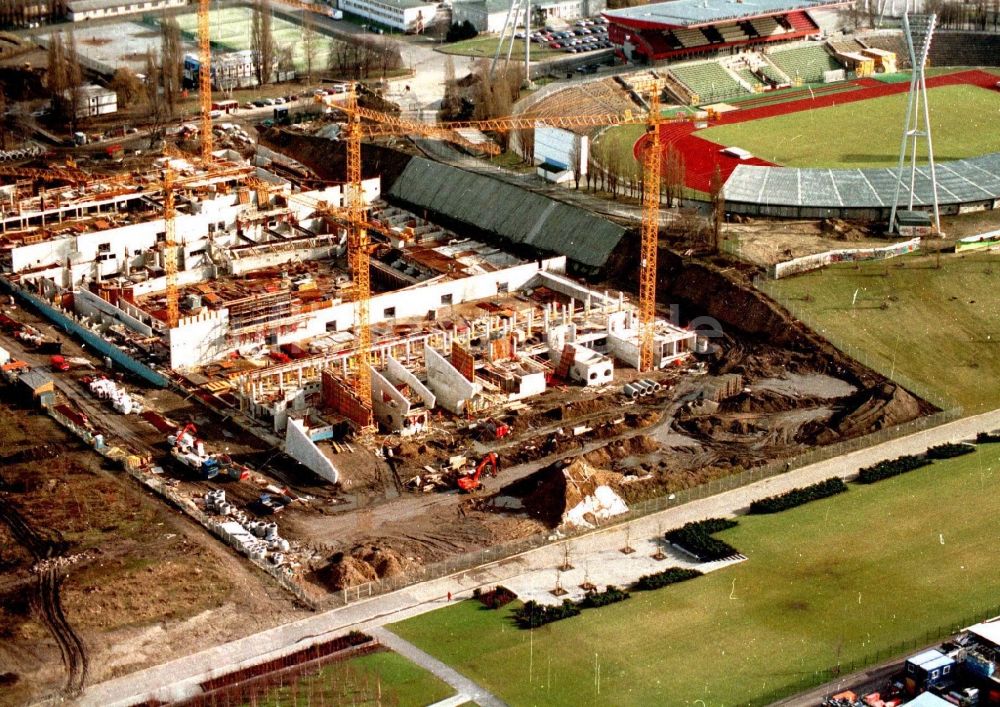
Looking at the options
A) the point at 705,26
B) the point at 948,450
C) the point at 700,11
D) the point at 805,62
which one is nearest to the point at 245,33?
the point at 700,11

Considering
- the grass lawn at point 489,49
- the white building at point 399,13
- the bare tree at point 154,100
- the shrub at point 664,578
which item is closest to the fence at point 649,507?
the shrub at point 664,578

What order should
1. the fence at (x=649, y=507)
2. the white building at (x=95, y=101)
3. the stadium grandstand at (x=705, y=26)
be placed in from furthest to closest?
the stadium grandstand at (x=705, y=26) < the white building at (x=95, y=101) < the fence at (x=649, y=507)

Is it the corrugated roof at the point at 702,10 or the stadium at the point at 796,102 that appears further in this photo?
the corrugated roof at the point at 702,10

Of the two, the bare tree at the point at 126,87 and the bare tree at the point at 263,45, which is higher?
the bare tree at the point at 263,45

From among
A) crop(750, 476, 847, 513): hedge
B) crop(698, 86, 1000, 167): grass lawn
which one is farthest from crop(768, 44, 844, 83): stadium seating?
crop(750, 476, 847, 513): hedge

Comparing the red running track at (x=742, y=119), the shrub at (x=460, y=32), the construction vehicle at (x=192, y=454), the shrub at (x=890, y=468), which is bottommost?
the construction vehicle at (x=192, y=454)

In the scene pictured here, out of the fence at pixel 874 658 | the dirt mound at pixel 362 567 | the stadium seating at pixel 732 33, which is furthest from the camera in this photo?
the stadium seating at pixel 732 33

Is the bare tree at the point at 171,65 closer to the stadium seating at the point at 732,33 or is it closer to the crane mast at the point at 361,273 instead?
the stadium seating at the point at 732,33

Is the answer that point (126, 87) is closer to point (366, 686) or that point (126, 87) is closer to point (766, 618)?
point (366, 686)
